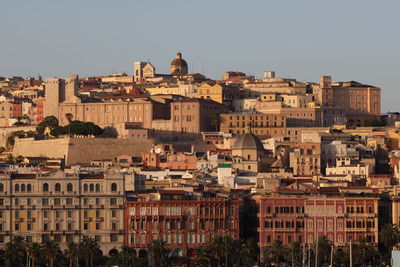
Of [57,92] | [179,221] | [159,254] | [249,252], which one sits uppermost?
[57,92]

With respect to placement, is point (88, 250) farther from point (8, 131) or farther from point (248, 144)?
point (8, 131)

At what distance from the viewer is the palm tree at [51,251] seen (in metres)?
75.2

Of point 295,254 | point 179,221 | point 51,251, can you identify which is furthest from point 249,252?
point 51,251

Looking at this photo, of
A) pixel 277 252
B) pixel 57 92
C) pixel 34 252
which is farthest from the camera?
pixel 57 92

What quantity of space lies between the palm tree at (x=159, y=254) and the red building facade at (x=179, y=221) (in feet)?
8.63

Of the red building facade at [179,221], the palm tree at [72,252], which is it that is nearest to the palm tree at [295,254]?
the red building facade at [179,221]

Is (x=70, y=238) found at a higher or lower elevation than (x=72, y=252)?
higher

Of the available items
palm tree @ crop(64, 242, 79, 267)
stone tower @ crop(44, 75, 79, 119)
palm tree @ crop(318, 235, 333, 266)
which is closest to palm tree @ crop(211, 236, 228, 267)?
palm tree @ crop(318, 235, 333, 266)

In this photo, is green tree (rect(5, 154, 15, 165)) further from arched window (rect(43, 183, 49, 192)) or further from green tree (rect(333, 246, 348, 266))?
green tree (rect(333, 246, 348, 266))

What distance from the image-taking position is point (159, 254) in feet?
254

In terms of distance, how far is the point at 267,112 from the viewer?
462ft

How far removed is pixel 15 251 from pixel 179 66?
351 ft

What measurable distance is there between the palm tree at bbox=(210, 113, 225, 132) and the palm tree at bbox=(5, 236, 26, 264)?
58547 millimetres

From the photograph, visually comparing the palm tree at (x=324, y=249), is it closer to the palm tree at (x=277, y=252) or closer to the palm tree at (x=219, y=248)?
the palm tree at (x=277, y=252)
